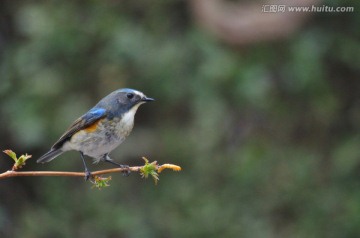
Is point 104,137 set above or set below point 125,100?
below

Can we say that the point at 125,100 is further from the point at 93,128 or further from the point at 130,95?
the point at 93,128

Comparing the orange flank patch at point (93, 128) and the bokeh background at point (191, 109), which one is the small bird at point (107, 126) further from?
the bokeh background at point (191, 109)

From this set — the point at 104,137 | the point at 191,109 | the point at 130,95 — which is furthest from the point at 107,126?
the point at 191,109

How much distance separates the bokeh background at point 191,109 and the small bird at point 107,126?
A: 2.77 m

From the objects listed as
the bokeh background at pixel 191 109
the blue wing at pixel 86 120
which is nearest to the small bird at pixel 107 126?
the blue wing at pixel 86 120

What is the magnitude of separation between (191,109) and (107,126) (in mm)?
3434

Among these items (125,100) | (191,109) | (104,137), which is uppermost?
(191,109)

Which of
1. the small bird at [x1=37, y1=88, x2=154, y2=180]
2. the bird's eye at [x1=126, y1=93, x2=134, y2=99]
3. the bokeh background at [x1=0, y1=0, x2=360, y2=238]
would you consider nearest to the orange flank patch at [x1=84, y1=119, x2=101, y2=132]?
the small bird at [x1=37, y1=88, x2=154, y2=180]

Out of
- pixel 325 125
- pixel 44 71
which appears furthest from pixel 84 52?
pixel 325 125

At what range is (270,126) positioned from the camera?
7.14 meters

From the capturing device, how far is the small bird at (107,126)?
10.2 feet

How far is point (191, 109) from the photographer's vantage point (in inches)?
259

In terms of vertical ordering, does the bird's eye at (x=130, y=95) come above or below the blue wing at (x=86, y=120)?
above

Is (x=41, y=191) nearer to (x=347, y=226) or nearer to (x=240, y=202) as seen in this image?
(x=240, y=202)
